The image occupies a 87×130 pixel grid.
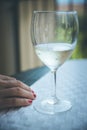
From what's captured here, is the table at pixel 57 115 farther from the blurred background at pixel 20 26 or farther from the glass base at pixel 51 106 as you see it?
the blurred background at pixel 20 26

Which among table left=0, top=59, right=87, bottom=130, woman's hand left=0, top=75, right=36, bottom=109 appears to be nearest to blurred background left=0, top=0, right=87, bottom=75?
table left=0, top=59, right=87, bottom=130

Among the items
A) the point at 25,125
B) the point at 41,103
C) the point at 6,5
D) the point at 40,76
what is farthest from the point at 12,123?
the point at 6,5

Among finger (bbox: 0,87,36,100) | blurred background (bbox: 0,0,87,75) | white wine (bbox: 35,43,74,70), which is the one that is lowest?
blurred background (bbox: 0,0,87,75)

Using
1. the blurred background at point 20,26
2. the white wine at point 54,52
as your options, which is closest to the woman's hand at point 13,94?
the white wine at point 54,52

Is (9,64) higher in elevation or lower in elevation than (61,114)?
lower

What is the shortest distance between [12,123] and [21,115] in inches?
1.7

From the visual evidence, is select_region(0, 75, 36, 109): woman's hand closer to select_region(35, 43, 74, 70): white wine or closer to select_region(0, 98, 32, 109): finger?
select_region(0, 98, 32, 109): finger

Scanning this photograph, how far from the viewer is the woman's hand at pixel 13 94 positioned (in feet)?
2.38

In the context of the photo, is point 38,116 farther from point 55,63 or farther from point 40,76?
point 40,76

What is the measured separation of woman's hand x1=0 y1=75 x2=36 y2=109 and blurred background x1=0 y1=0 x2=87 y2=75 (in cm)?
180

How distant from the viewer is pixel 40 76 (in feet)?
3.37

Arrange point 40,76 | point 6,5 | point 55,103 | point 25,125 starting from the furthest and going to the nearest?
point 6,5
point 40,76
point 55,103
point 25,125

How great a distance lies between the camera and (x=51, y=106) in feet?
2.45

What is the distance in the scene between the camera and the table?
63 cm
